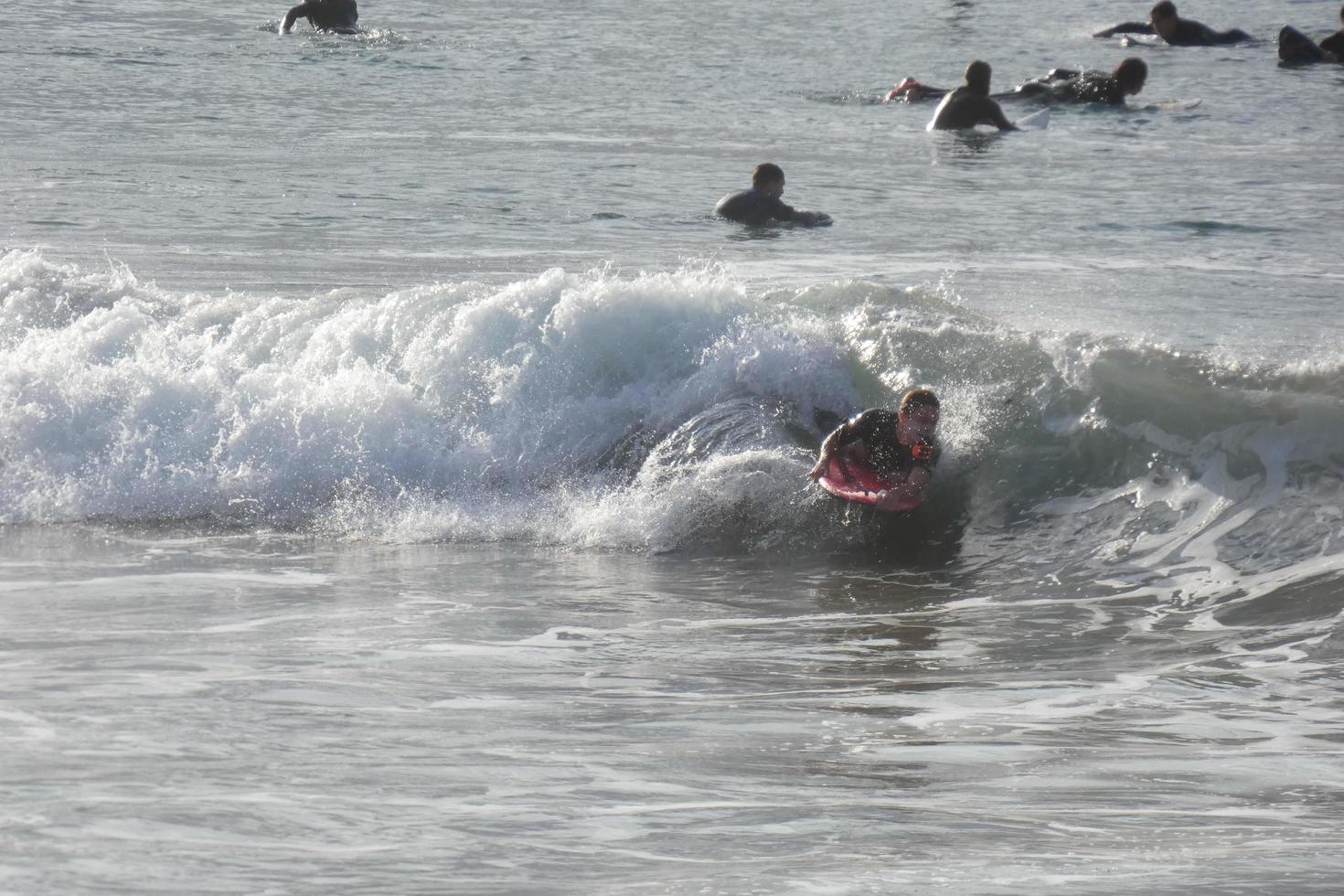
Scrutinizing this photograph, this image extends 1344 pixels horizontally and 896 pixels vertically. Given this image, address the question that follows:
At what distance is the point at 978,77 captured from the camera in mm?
23906

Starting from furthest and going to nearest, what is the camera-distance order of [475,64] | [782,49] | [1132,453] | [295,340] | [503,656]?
[782,49], [475,64], [295,340], [1132,453], [503,656]

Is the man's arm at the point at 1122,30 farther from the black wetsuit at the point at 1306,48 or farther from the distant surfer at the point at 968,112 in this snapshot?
the distant surfer at the point at 968,112

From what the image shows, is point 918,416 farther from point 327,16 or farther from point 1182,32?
point 327,16

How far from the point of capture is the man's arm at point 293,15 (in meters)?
30.1

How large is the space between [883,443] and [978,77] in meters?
16.0

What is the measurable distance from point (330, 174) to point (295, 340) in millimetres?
8327

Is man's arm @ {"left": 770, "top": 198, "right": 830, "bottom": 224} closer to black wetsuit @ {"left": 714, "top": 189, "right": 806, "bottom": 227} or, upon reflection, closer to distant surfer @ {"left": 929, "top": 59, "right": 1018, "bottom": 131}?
black wetsuit @ {"left": 714, "top": 189, "right": 806, "bottom": 227}

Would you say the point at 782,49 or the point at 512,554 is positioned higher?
the point at 782,49

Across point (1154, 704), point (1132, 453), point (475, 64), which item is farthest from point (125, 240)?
point (475, 64)

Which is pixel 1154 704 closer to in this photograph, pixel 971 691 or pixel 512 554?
pixel 971 691

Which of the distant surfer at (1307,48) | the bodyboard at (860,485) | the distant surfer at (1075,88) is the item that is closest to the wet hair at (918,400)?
the bodyboard at (860,485)

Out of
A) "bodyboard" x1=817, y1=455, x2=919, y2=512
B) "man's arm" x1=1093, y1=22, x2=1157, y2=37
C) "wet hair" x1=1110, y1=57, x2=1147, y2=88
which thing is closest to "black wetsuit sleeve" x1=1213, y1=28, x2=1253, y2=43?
"man's arm" x1=1093, y1=22, x2=1157, y2=37

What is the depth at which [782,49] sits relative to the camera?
3066cm

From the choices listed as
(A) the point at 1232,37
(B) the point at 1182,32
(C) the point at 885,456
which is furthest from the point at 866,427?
(A) the point at 1232,37
